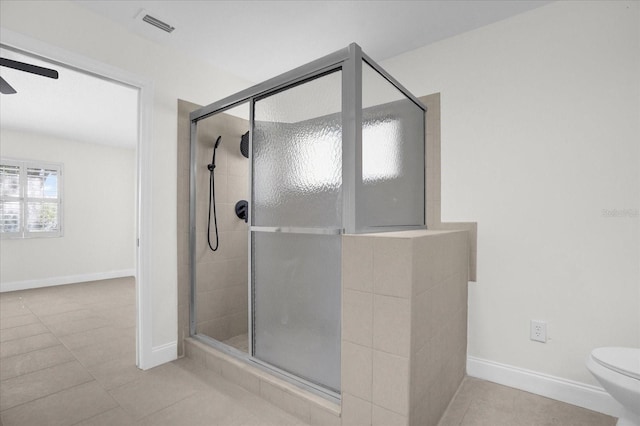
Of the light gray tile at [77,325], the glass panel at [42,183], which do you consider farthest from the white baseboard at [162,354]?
the glass panel at [42,183]

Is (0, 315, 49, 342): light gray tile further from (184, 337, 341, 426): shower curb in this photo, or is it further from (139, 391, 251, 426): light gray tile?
(139, 391, 251, 426): light gray tile

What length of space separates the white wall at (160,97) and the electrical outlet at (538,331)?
7.87ft

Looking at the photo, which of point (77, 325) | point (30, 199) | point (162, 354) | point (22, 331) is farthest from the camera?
point (30, 199)

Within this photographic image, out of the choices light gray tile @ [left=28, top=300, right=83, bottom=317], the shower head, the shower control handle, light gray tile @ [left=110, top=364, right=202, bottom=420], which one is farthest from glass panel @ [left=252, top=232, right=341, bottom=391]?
light gray tile @ [left=28, top=300, right=83, bottom=317]

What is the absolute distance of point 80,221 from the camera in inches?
215

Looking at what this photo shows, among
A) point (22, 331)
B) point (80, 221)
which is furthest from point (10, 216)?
point (22, 331)

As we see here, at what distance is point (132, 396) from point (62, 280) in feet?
14.6

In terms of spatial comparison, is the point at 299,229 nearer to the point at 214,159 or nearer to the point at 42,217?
the point at 214,159

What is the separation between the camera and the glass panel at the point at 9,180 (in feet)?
15.6

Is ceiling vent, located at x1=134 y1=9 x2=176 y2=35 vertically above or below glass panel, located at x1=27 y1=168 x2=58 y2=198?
above

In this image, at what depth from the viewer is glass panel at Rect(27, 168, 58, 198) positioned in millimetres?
5004

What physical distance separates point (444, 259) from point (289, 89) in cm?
125

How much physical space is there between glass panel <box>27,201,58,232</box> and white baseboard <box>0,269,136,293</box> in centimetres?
78

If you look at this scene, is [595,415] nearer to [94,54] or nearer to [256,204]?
[256,204]
